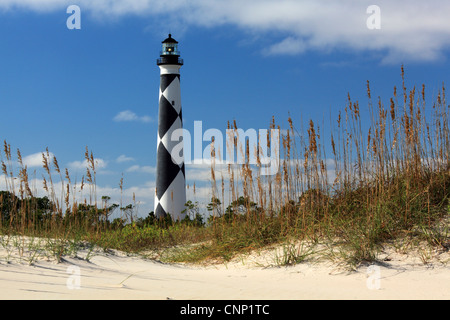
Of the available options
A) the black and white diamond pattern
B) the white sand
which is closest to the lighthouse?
the black and white diamond pattern

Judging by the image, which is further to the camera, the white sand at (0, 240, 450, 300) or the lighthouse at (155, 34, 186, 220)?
the lighthouse at (155, 34, 186, 220)

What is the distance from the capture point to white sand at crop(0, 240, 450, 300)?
2.42 meters

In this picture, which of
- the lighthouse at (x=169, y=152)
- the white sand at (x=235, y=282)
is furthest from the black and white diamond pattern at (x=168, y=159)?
the white sand at (x=235, y=282)

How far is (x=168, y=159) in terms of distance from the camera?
42.2ft

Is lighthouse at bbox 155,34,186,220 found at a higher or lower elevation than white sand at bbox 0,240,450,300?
higher

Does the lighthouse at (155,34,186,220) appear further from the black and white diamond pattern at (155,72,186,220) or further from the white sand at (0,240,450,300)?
the white sand at (0,240,450,300)

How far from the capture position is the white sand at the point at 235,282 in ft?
7.94

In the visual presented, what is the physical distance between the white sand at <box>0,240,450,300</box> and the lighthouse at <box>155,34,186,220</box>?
9077mm

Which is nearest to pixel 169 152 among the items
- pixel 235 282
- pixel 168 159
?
pixel 168 159

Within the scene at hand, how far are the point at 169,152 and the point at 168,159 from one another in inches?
8.3

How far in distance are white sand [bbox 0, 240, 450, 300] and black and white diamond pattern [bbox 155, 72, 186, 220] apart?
907 centimetres

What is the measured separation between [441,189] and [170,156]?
9432 mm

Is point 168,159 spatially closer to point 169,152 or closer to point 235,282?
point 169,152
